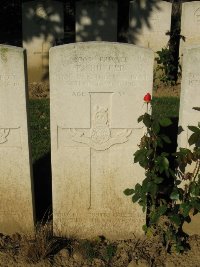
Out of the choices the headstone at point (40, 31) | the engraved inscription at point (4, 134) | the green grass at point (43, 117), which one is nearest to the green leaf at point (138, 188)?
the engraved inscription at point (4, 134)

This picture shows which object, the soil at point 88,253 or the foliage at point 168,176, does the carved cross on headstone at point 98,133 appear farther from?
the soil at point 88,253

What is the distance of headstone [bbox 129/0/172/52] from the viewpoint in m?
9.39

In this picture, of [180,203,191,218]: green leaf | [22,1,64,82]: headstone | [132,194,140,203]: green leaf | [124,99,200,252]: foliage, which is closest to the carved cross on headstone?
[124,99,200,252]: foliage

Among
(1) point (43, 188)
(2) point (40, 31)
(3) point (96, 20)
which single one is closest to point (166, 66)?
(3) point (96, 20)

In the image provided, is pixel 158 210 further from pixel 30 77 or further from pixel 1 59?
pixel 30 77

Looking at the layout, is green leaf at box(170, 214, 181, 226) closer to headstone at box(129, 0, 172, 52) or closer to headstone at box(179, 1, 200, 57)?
headstone at box(179, 1, 200, 57)

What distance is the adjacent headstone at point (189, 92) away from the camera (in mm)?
3979

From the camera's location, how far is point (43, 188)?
5.39 m

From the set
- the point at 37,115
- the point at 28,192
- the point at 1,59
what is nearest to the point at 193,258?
the point at 28,192

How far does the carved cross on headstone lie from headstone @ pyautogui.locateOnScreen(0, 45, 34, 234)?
1.33ft

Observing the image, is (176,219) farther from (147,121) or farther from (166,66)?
(166,66)

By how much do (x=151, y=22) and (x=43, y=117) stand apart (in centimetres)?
353

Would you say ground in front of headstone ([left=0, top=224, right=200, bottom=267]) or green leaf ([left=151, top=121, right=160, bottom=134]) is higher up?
green leaf ([left=151, top=121, right=160, bottom=134])

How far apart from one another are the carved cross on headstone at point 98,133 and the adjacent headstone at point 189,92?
0.52m
